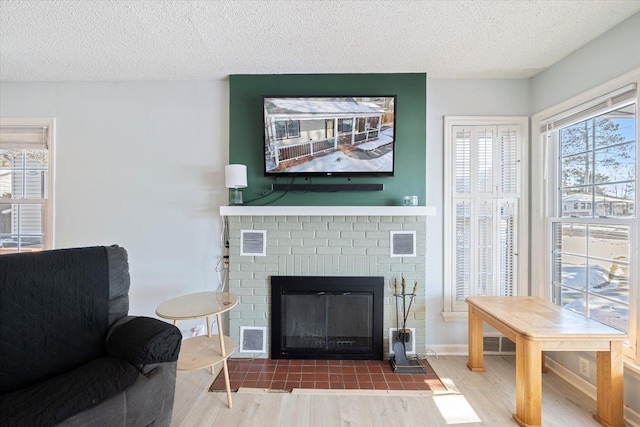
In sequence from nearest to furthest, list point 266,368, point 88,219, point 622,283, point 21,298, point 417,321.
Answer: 1. point 21,298
2. point 622,283
3. point 266,368
4. point 417,321
5. point 88,219

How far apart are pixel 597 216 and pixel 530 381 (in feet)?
4.04

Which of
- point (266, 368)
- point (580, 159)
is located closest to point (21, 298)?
point (266, 368)

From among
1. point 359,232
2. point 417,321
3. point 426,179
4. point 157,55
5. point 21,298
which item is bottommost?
point 417,321

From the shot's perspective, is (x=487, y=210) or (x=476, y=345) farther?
(x=487, y=210)

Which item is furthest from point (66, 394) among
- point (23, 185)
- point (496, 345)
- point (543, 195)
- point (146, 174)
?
point (543, 195)

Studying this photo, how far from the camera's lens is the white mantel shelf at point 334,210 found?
225 centimetres

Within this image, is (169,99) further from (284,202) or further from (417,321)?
(417,321)

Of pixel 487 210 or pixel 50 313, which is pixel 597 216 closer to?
pixel 487 210

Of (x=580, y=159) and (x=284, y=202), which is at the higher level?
(x=580, y=159)

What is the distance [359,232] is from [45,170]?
2895 millimetres

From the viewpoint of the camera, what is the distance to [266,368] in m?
2.19

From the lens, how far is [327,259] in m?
2.34

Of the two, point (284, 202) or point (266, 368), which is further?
point (284, 202)

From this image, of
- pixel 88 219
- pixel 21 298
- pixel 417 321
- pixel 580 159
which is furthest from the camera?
pixel 88 219
